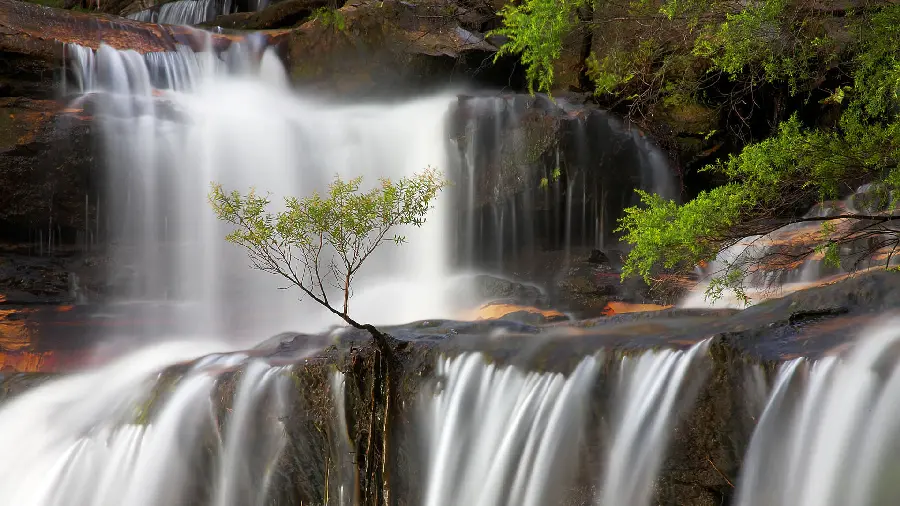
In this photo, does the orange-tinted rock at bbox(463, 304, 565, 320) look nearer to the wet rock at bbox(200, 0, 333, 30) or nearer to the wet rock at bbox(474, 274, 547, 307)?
the wet rock at bbox(474, 274, 547, 307)

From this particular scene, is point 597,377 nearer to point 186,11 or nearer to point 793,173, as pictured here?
point 793,173

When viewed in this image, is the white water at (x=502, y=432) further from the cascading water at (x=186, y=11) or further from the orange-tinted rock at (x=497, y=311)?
the cascading water at (x=186, y=11)

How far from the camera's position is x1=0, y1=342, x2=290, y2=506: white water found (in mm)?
8773

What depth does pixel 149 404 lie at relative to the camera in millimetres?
9594

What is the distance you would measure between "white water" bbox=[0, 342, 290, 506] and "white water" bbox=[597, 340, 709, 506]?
3.53 metres

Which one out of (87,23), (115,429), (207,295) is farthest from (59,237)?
(115,429)

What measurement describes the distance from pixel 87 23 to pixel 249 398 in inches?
424

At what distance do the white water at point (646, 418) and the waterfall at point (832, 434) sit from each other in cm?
70

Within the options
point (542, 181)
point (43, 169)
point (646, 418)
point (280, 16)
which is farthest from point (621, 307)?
point (280, 16)

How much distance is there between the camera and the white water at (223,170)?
14930mm

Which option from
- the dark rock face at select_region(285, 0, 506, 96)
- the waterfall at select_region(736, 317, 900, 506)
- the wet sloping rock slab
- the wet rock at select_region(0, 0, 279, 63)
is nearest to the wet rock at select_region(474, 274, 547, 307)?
the wet sloping rock slab

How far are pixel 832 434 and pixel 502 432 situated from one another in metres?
2.94

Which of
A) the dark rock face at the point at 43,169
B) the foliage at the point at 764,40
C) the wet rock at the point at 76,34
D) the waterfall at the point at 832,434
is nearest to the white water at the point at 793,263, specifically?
the foliage at the point at 764,40

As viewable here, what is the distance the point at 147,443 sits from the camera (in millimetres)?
9305
